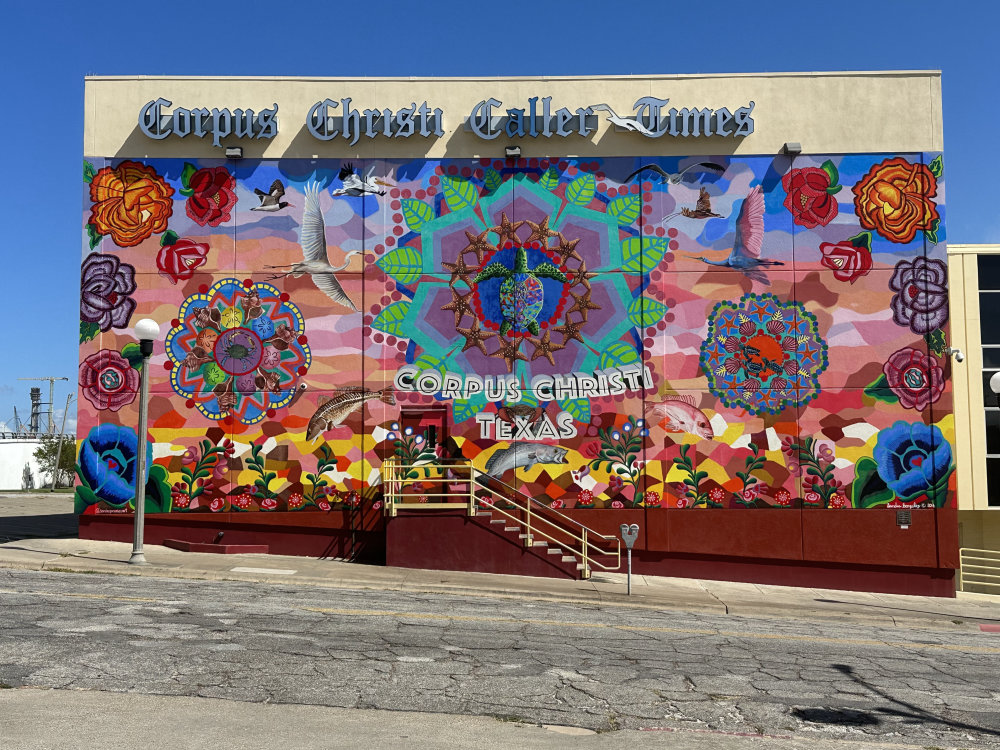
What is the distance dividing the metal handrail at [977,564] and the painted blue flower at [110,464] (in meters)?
22.9

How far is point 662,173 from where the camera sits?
24.5 m

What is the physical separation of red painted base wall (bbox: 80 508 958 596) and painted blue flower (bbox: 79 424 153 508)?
2.08ft

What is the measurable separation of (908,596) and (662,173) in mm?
12149

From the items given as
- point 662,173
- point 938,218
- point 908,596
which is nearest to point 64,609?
point 662,173

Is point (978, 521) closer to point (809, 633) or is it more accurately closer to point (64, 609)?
point (809, 633)

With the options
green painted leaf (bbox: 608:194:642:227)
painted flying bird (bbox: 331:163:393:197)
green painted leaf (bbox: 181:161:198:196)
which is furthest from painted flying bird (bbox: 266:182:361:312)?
green painted leaf (bbox: 608:194:642:227)

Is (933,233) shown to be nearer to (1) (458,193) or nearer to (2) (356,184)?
(1) (458,193)

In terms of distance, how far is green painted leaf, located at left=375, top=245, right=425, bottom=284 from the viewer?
24.1 meters

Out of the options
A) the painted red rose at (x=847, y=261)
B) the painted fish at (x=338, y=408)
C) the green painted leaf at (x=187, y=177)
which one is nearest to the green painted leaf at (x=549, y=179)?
the painted fish at (x=338, y=408)

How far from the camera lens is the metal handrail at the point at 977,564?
27406 millimetres

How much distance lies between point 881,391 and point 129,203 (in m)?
19.6

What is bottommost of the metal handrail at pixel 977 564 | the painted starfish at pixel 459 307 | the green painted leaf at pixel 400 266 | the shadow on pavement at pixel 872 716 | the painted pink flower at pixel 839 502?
the metal handrail at pixel 977 564

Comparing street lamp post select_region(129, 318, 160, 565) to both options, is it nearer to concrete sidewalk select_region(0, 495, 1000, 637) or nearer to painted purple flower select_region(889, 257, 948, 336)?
concrete sidewalk select_region(0, 495, 1000, 637)

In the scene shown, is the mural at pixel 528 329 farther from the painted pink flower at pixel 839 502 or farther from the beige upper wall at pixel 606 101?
the beige upper wall at pixel 606 101
